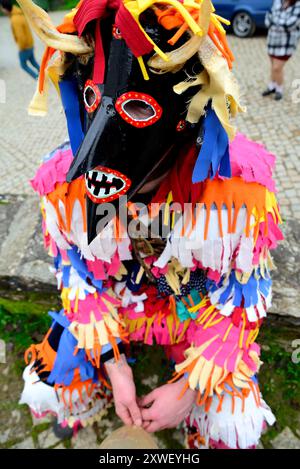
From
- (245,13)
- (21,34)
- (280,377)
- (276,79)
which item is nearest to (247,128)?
(276,79)

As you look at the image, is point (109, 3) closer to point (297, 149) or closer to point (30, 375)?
point (30, 375)

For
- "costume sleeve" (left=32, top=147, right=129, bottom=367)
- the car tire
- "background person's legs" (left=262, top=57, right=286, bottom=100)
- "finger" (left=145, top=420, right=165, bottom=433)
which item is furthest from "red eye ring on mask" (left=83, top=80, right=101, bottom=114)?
the car tire

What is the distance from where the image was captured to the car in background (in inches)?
211

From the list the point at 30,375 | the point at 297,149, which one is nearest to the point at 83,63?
the point at 30,375

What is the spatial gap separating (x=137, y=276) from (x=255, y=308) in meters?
0.35

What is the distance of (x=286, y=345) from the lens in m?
1.58

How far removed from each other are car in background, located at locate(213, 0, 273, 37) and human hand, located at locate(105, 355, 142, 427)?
5388 mm

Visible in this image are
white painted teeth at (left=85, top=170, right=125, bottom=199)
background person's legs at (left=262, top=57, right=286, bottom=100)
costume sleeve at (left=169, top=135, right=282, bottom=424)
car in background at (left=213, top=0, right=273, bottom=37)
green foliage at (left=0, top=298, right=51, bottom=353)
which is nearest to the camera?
white painted teeth at (left=85, top=170, right=125, bottom=199)

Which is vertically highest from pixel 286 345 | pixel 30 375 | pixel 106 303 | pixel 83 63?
pixel 83 63

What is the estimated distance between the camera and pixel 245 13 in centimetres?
548

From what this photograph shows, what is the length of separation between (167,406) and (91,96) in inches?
34.1

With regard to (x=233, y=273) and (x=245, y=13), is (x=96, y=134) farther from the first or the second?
(x=245, y=13)

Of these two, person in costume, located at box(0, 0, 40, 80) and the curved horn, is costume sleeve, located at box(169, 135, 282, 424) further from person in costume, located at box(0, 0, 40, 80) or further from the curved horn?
person in costume, located at box(0, 0, 40, 80)

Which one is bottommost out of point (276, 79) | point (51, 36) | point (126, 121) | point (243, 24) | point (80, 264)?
point (276, 79)
